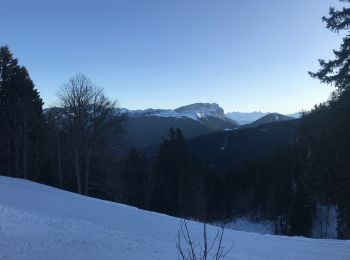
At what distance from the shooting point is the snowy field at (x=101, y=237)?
1524 cm

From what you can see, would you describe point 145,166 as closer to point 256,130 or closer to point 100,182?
point 100,182

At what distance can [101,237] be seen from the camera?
688 inches

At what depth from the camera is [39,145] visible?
41.6m

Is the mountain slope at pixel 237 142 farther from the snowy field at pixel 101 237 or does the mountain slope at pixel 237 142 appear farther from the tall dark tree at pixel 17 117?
the snowy field at pixel 101 237

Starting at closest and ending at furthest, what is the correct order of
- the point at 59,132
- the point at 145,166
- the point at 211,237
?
1. the point at 211,237
2. the point at 59,132
3. the point at 145,166

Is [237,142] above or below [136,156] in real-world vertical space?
above

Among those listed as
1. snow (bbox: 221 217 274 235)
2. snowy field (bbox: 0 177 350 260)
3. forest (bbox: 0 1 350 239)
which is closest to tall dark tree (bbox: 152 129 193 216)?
forest (bbox: 0 1 350 239)

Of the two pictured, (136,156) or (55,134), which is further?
(136,156)

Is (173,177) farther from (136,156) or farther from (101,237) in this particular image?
(101,237)

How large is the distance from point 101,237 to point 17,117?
977 inches

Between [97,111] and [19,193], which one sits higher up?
[97,111]

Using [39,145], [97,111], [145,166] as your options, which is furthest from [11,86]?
[145,166]

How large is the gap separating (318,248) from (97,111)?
22130 millimetres

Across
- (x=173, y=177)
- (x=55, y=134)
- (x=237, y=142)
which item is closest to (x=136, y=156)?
(x=173, y=177)
